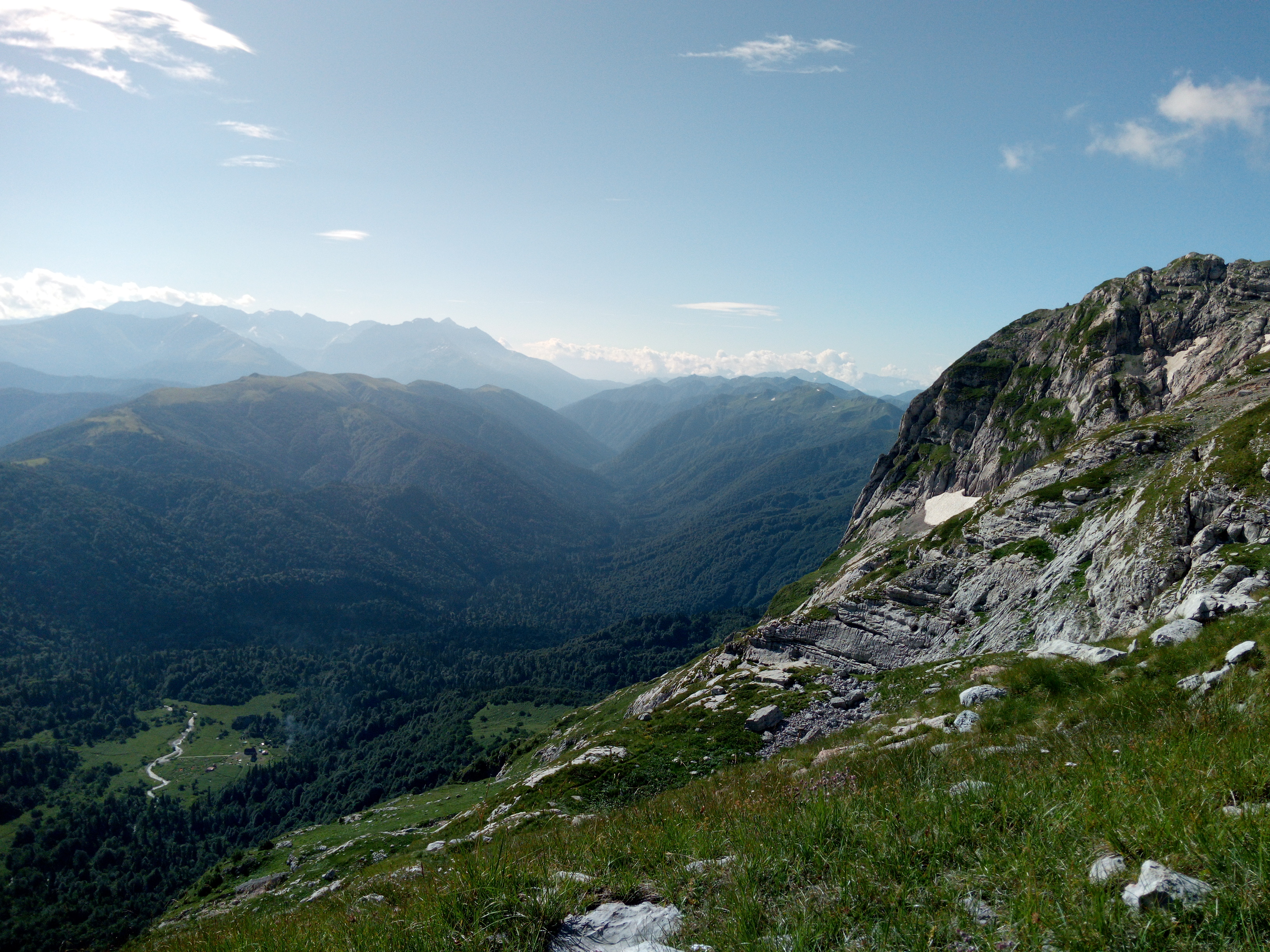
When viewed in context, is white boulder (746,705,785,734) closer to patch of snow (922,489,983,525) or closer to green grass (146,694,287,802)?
patch of snow (922,489,983,525)

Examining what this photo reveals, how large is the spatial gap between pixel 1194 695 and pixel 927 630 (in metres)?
37.4

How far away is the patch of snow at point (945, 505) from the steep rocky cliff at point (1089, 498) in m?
0.47

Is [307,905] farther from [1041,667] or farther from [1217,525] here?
[1217,525]

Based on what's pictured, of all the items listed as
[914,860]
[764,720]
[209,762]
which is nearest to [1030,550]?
[764,720]

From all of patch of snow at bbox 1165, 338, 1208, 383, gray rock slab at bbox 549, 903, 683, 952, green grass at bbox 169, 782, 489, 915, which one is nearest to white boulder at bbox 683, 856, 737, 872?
gray rock slab at bbox 549, 903, 683, 952

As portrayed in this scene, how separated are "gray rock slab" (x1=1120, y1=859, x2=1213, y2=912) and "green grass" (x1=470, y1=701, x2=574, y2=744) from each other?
15315 centimetres

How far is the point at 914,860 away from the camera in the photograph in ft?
21.5

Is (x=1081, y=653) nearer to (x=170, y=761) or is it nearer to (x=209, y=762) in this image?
(x=209, y=762)

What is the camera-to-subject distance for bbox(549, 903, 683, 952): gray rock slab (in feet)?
20.8

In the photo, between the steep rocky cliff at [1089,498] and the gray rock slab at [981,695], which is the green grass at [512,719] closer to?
the steep rocky cliff at [1089,498]

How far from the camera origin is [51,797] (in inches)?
5979

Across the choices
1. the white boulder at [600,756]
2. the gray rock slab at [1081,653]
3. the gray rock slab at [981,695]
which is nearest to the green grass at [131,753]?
the white boulder at [600,756]

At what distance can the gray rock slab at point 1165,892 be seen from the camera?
4.72 m

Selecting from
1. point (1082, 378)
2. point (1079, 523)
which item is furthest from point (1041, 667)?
point (1082, 378)
